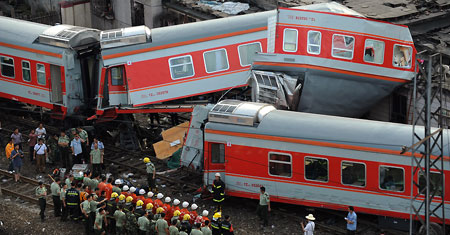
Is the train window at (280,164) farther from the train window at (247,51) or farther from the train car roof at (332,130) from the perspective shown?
the train window at (247,51)

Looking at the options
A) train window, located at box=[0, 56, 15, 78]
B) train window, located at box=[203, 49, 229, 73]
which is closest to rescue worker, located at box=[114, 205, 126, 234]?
train window, located at box=[203, 49, 229, 73]

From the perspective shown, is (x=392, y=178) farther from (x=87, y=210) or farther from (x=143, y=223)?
(x=87, y=210)

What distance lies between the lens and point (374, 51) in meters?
25.9

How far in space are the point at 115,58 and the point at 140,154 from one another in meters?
3.81

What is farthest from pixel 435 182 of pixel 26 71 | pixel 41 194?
pixel 26 71

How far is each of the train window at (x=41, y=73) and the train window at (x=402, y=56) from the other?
13143 mm

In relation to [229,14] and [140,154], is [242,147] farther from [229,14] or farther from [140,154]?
[229,14]

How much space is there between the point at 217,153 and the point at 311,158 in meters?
3.25

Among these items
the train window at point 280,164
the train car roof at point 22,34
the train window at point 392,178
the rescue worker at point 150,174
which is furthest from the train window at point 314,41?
the train car roof at point 22,34

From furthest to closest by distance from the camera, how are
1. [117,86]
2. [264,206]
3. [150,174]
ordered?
1. [117,86]
2. [150,174]
3. [264,206]

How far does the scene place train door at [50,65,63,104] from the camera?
29.0 meters

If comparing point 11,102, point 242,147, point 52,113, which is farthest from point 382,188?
point 11,102

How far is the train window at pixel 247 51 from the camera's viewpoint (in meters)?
28.3

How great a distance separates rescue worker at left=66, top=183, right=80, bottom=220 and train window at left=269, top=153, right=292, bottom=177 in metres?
5.97
